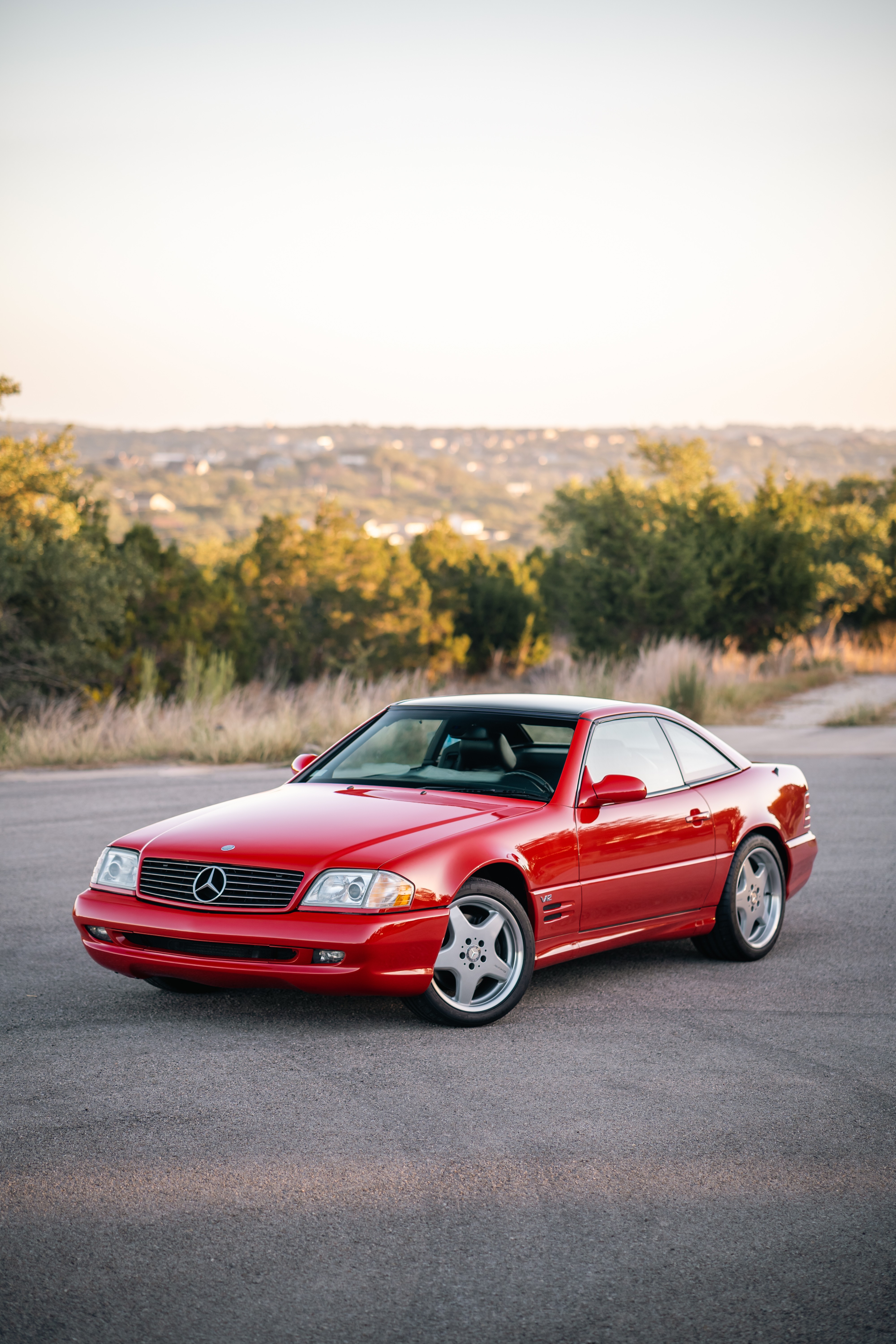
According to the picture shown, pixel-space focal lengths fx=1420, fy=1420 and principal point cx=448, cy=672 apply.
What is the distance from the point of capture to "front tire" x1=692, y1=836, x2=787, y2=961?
7.54 m

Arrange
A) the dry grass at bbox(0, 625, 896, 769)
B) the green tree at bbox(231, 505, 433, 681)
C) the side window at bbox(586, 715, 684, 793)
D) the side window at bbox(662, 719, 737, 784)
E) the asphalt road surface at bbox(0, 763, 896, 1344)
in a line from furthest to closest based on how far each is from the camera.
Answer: the green tree at bbox(231, 505, 433, 681)
the dry grass at bbox(0, 625, 896, 769)
the side window at bbox(662, 719, 737, 784)
the side window at bbox(586, 715, 684, 793)
the asphalt road surface at bbox(0, 763, 896, 1344)

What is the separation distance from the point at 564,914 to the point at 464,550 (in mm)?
Answer: 31592

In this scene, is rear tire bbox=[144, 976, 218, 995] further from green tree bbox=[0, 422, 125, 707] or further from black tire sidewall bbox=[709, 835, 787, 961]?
green tree bbox=[0, 422, 125, 707]

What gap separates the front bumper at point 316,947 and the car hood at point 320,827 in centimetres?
23

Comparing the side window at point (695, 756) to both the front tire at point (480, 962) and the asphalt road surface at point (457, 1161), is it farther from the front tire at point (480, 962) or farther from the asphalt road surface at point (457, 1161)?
the front tire at point (480, 962)

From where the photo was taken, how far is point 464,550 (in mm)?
37875

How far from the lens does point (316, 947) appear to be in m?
5.80

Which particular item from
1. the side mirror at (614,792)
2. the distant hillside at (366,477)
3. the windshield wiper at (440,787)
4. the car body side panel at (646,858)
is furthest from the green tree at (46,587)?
the distant hillside at (366,477)

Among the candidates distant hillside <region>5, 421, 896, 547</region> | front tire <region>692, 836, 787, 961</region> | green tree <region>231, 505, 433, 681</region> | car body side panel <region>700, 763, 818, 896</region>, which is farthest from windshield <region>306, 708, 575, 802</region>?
distant hillside <region>5, 421, 896, 547</region>

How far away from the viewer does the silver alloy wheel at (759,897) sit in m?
7.71

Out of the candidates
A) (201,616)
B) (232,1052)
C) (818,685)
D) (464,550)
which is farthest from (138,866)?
(464,550)

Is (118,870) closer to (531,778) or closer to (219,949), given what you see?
(219,949)

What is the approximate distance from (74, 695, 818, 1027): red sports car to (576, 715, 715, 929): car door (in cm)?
1

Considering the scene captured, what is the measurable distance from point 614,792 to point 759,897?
5.11ft
